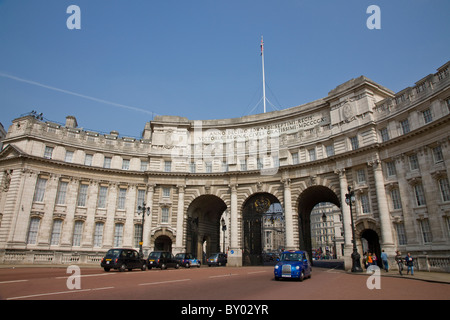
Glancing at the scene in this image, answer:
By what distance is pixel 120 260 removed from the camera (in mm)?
23891

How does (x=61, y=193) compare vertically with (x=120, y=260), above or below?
above

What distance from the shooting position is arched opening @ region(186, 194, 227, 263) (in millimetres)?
43906

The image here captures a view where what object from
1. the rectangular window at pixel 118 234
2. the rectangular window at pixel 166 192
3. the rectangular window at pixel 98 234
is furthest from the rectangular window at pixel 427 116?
the rectangular window at pixel 98 234

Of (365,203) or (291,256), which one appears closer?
(291,256)

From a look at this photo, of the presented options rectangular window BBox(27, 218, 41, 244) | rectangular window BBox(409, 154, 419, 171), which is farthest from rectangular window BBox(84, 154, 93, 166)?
rectangular window BBox(409, 154, 419, 171)

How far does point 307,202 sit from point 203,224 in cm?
1597

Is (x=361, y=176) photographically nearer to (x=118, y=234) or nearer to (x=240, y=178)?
(x=240, y=178)

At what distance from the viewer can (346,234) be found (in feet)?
110

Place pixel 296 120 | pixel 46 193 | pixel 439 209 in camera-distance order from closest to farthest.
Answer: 1. pixel 439 209
2. pixel 46 193
3. pixel 296 120

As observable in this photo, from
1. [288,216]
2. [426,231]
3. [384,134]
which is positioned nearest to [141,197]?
[288,216]

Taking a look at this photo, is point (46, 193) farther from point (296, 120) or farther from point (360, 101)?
point (360, 101)

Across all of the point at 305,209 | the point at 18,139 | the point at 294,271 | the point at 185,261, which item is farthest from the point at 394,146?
the point at 18,139

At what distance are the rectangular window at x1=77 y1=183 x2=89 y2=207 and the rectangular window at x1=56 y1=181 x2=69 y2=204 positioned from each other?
1707 millimetres
